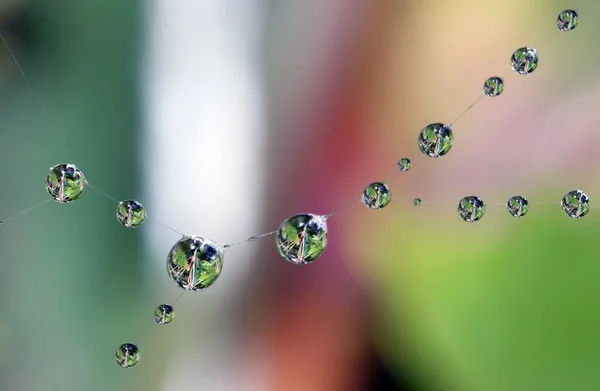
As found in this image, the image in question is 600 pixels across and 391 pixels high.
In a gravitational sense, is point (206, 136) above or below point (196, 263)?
above

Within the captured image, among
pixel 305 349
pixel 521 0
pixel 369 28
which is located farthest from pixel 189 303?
pixel 521 0

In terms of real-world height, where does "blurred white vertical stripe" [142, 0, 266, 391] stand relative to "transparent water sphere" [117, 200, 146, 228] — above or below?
above

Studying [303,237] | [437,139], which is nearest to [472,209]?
[437,139]

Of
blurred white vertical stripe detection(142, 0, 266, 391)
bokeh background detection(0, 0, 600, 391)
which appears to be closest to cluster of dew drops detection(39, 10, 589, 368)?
bokeh background detection(0, 0, 600, 391)

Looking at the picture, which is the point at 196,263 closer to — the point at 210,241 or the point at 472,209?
the point at 210,241

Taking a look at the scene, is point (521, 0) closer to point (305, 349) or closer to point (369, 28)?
point (369, 28)

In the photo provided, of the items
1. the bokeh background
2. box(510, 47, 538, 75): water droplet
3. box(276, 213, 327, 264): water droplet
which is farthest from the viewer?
the bokeh background

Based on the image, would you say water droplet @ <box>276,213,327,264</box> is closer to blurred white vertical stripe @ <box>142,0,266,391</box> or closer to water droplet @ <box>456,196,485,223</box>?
water droplet @ <box>456,196,485,223</box>
